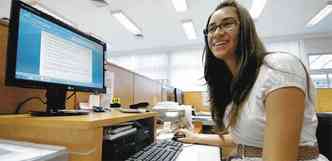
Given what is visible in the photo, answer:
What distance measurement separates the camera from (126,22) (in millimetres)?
4355

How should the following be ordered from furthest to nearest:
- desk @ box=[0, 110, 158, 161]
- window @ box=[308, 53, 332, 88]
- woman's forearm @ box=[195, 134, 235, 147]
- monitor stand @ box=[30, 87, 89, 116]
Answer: window @ box=[308, 53, 332, 88] → woman's forearm @ box=[195, 134, 235, 147] → monitor stand @ box=[30, 87, 89, 116] → desk @ box=[0, 110, 158, 161]

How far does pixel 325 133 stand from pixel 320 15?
12.8ft

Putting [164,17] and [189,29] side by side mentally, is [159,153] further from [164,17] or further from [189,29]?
[189,29]

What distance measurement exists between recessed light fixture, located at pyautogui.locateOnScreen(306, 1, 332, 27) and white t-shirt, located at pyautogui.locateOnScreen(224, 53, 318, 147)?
145 inches

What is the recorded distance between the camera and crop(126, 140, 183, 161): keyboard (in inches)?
31.8

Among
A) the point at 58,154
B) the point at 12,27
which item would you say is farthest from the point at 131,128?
the point at 12,27

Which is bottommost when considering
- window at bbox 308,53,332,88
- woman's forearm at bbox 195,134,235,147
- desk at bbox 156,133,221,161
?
desk at bbox 156,133,221,161

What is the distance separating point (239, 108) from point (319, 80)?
5.34 metres

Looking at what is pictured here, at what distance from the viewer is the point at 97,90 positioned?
95 cm

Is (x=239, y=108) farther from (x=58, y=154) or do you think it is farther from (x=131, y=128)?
(x=58, y=154)

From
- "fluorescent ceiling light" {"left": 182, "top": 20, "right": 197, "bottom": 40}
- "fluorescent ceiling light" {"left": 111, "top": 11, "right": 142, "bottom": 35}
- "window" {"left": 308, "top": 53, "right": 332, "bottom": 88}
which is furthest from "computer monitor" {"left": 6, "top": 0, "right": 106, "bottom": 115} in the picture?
"window" {"left": 308, "top": 53, "right": 332, "bottom": 88}

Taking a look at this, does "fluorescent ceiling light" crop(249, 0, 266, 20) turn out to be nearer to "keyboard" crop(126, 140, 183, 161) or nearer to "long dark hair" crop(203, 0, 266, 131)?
"long dark hair" crop(203, 0, 266, 131)

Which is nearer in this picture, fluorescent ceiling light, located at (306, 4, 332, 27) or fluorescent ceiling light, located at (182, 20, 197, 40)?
fluorescent ceiling light, located at (306, 4, 332, 27)

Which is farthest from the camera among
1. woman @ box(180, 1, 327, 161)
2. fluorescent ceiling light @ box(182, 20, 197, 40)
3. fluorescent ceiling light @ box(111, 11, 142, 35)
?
fluorescent ceiling light @ box(182, 20, 197, 40)
